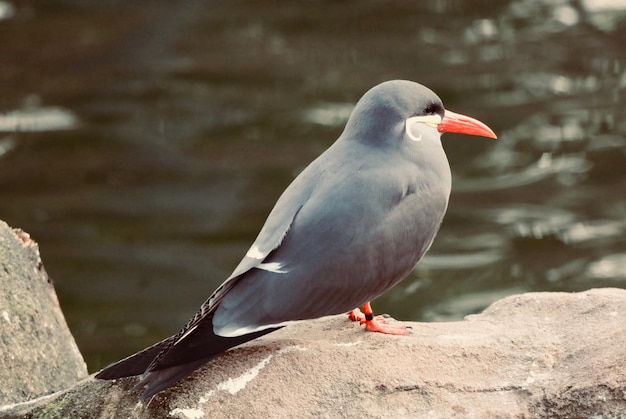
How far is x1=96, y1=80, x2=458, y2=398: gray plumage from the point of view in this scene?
399 cm

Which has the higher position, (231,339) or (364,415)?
(231,339)

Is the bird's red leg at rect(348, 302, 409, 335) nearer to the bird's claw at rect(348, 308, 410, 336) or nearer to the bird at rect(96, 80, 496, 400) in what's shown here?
the bird's claw at rect(348, 308, 410, 336)

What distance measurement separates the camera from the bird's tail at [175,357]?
3.94 metres

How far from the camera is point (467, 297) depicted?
8.48m

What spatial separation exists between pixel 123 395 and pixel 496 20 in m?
8.34

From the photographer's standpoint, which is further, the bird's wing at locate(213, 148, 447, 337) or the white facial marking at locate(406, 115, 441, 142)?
the white facial marking at locate(406, 115, 441, 142)

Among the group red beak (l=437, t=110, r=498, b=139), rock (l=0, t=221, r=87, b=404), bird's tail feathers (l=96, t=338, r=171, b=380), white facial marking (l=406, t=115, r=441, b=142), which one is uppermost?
white facial marking (l=406, t=115, r=441, b=142)

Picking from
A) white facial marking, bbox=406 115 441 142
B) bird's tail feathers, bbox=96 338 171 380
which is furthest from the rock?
white facial marking, bbox=406 115 441 142

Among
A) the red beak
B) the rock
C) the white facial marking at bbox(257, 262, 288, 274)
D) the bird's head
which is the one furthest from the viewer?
the rock

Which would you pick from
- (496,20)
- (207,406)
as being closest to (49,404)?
(207,406)

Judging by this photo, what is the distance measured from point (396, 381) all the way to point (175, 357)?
30.6 inches

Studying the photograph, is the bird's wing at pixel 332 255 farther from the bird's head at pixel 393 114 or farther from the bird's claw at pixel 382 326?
the bird's claw at pixel 382 326

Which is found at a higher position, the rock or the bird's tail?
the bird's tail

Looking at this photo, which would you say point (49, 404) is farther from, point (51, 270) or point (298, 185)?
point (51, 270)
